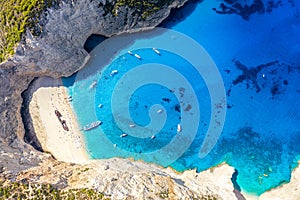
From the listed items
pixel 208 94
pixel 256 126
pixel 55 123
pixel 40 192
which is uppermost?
pixel 256 126

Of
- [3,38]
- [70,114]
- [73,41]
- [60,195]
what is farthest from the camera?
[70,114]

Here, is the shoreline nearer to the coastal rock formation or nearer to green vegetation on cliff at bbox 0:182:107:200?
the coastal rock formation

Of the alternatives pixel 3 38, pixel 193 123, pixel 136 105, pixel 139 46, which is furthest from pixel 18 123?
pixel 193 123

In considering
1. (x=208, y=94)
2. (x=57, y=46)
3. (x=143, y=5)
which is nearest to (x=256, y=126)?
(x=208, y=94)

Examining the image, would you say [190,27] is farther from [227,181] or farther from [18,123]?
[18,123]

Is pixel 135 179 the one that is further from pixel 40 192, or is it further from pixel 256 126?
pixel 256 126

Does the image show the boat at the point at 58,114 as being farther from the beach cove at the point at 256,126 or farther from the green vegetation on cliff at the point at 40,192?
the green vegetation on cliff at the point at 40,192

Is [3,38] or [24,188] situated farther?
[3,38]
